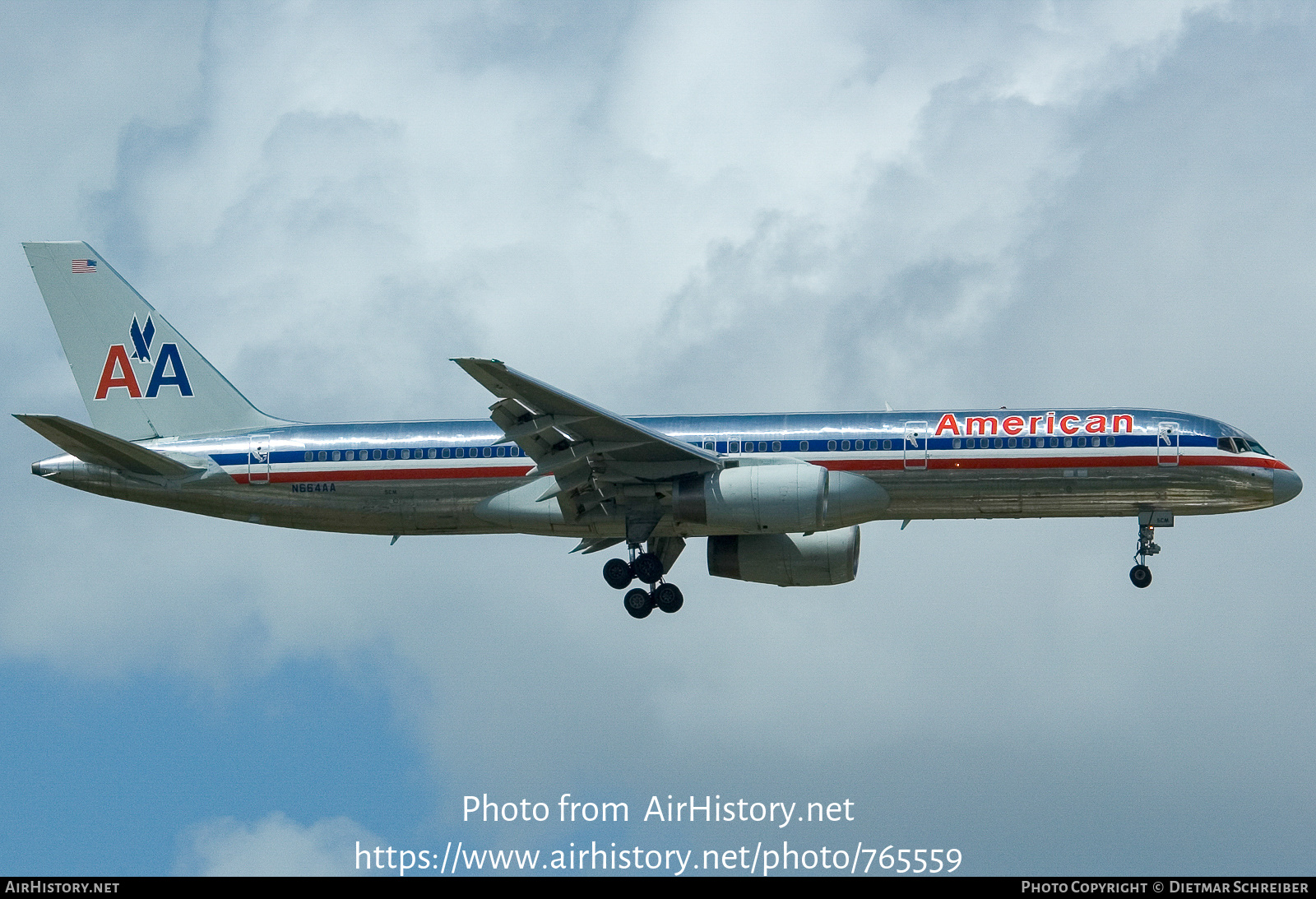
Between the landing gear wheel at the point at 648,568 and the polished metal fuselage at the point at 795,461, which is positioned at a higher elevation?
the polished metal fuselage at the point at 795,461

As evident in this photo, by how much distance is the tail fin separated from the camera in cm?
5178

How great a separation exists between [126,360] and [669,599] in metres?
17.7

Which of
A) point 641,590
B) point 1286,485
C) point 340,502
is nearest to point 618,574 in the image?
point 641,590

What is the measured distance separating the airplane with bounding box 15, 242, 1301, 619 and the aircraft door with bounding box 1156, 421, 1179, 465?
0.15 ft

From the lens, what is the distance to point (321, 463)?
49188 mm

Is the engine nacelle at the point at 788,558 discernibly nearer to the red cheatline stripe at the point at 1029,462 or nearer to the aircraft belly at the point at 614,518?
the aircraft belly at the point at 614,518

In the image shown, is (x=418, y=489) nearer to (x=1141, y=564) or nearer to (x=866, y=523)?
(x=866, y=523)

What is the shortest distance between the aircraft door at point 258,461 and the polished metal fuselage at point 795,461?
0.13ft

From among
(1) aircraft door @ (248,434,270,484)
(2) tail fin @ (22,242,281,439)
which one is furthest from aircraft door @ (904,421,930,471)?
(2) tail fin @ (22,242,281,439)

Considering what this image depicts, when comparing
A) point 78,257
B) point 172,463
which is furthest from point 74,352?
point 172,463

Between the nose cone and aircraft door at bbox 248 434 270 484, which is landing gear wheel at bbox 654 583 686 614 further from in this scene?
the nose cone

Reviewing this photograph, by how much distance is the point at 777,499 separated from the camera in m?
45.2

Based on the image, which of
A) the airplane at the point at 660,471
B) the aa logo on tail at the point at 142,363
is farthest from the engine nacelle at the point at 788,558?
the aa logo on tail at the point at 142,363

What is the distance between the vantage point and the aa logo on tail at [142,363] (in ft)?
172
